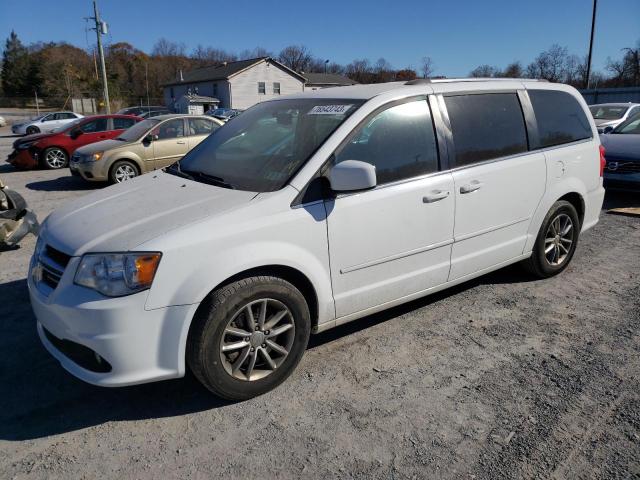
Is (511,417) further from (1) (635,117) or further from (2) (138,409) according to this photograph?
(1) (635,117)

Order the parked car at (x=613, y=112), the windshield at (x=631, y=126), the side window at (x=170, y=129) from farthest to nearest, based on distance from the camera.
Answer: the parked car at (x=613, y=112) < the side window at (x=170, y=129) < the windshield at (x=631, y=126)

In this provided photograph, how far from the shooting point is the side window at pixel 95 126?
14.0m

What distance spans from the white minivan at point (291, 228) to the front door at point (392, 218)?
11 mm

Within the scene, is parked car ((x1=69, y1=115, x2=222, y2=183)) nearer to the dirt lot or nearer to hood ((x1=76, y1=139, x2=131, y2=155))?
hood ((x1=76, y1=139, x2=131, y2=155))

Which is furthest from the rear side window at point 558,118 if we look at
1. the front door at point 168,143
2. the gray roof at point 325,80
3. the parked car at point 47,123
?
the gray roof at point 325,80

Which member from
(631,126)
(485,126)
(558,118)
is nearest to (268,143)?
(485,126)

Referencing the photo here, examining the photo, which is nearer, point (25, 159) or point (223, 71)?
point (25, 159)

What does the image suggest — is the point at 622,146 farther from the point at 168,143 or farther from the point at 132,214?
the point at 168,143

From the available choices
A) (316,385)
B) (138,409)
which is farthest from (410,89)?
(138,409)

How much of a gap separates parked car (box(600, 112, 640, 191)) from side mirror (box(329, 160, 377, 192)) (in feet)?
22.1

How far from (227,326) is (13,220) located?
187 inches

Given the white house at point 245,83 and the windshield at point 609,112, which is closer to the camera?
the windshield at point 609,112

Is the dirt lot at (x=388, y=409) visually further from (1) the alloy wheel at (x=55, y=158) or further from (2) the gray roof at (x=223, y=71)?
(2) the gray roof at (x=223, y=71)

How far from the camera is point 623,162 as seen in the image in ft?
25.8
